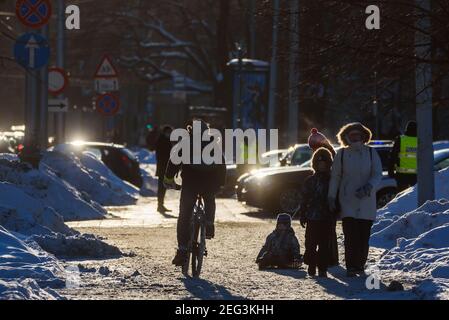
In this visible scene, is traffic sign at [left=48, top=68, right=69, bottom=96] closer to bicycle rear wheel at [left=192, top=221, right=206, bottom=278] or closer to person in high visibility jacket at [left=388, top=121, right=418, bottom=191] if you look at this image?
person in high visibility jacket at [left=388, top=121, right=418, bottom=191]

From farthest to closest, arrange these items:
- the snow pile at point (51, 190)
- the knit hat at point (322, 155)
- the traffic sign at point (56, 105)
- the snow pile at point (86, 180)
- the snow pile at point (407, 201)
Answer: the traffic sign at point (56, 105) < the snow pile at point (86, 180) < the snow pile at point (51, 190) < the snow pile at point (407, 201) < the knit hat at point (322, 155)

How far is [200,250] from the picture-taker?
47.9 feet

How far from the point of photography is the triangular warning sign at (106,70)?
31.9 meters

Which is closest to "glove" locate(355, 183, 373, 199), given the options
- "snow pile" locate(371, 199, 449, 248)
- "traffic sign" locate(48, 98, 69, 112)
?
"snow pile" locate(371, 199, 449, 248)

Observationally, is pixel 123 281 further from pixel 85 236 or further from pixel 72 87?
pixel 72 87

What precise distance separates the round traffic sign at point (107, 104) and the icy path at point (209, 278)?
1079cm

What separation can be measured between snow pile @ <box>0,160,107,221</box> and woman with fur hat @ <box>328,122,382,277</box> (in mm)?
9817

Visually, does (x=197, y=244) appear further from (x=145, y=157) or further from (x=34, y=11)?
(x=145, y=157)

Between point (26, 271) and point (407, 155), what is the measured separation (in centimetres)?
1337

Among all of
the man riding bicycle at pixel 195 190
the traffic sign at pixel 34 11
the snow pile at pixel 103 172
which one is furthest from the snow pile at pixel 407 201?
the snow pile at pixel 103 172

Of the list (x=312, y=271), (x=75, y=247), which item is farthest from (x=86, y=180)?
(x=312, y=271)

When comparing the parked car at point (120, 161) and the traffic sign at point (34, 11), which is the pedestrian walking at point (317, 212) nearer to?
the traffic sign at point (34, 11)
